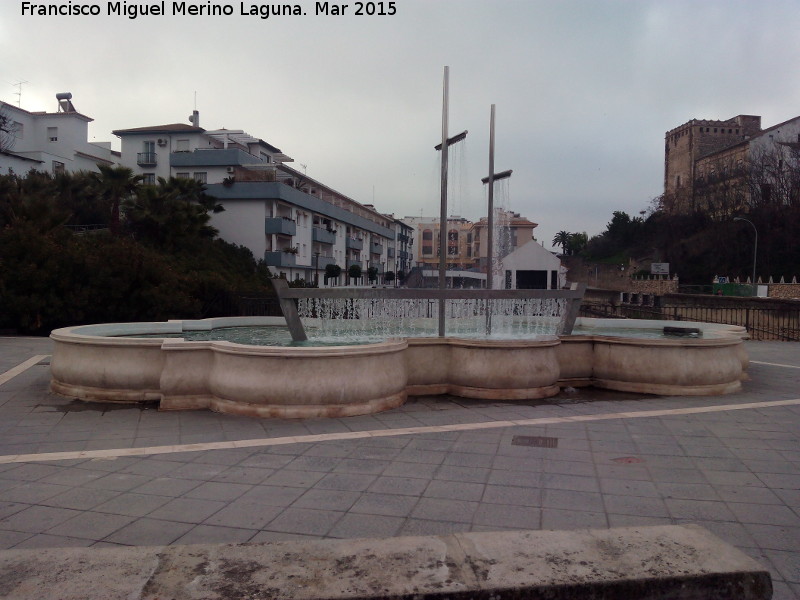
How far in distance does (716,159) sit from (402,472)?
7832 centimetres

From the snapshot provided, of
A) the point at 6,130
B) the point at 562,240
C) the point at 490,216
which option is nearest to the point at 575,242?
the point at 562,240

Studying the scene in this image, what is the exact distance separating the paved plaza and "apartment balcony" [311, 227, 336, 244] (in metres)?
36.6

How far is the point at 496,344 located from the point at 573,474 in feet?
10.1

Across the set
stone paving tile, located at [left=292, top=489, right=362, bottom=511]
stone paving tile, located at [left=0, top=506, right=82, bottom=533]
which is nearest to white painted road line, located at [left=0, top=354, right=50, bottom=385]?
stone paving tile, located at [left=0, top=506, right=82, bottom=533]

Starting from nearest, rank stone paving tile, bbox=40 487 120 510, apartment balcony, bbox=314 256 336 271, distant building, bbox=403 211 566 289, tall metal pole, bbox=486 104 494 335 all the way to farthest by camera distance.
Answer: stone paving tile, bbox=40 487 120 510, tall metal pole, bbox=486 104 494 335, distant building, bbox=403 211 566 289, apartment balcony, bbox=314 256 336 271

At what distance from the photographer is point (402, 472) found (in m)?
4.94

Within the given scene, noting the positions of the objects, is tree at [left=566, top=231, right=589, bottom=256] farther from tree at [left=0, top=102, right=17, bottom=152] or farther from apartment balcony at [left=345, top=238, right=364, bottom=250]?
tree at [left=0, top=102, right=17, bottom=152]

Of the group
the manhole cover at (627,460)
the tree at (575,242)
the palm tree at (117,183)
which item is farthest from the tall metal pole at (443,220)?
the tree at (575,242)

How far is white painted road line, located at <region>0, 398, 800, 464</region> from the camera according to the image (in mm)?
5340

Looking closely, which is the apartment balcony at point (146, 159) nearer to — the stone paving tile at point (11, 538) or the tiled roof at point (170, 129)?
the tiled roof at point (170, 129)

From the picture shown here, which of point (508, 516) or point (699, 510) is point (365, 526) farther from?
point (699, 510)

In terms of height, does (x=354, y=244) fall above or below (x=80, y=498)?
above

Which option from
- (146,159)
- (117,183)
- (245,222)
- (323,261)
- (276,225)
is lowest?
Answer: (323,261)

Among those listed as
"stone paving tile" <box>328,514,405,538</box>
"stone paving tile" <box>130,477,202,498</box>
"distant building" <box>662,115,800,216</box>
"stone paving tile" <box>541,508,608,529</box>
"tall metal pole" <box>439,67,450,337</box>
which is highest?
"distant building" <box>662,115,800,216</box>
